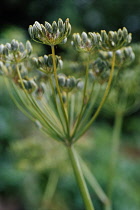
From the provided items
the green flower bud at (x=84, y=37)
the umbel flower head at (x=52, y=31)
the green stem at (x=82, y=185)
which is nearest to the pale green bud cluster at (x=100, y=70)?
the green flower bud at (x=84, y=37)

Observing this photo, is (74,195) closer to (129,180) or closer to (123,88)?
(129,180)

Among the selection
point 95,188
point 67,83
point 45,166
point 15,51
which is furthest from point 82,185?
point 45,166

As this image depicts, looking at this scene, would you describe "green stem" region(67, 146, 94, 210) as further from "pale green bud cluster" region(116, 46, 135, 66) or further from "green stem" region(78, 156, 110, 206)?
"green stem" region(78, 156, 110, 206)

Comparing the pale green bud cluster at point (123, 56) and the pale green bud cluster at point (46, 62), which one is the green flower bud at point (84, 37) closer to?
the pale green bud cluster at point (46, 62)

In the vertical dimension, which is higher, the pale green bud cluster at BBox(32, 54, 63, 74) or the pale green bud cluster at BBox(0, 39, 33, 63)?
the pale green bud cluster at BBox(0, 39, 33, 63)

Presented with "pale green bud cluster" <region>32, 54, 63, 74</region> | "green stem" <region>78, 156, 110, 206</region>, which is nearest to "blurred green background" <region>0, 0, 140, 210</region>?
"green stem" <region>78, 156, 110, 206</region>

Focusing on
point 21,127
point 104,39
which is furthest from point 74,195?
point 104,39

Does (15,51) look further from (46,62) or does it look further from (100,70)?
(100,70)
